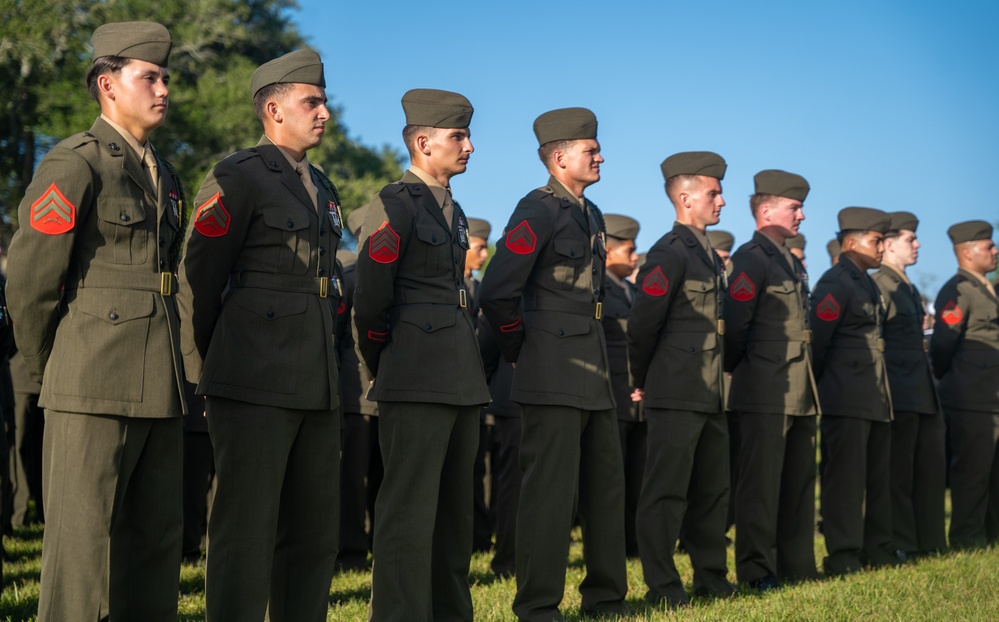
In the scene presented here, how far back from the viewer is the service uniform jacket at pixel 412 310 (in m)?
5.43

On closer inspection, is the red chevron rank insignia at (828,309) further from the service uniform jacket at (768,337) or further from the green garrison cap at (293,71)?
the green garrison cap at (293,71)

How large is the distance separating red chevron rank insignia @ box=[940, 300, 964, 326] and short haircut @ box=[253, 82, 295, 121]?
7108 millimetres

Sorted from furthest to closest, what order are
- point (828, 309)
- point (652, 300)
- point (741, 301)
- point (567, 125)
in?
point (828, 309)
point (741, 301)
point (652, 300)
point (567, 125)

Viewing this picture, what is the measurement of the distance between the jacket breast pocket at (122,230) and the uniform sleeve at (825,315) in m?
5.68

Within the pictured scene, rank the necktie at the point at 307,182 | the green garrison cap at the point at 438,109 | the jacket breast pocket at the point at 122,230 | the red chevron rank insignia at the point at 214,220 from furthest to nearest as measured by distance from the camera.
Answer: the green garrison cap at the point at 438,109
the necktie at the point at 307,182
the red chevron rank insignia at the point at 214,220
the jacket breast pocket at the point at 122,230

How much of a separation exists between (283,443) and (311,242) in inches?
32.5

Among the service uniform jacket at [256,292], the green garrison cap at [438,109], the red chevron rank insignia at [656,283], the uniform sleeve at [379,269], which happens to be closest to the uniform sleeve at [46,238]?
the service uniform jacket at [256,292]

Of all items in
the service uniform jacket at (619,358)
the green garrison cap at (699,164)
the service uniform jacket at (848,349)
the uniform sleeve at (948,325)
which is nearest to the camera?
the green garrison cap at (699,164)

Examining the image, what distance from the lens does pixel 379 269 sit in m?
5.40

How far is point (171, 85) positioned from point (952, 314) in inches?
757

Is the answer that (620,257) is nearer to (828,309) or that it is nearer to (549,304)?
(828,309)

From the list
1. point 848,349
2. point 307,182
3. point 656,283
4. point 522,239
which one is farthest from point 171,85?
point 307,182

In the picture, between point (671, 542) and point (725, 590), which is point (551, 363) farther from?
point (725, 590)

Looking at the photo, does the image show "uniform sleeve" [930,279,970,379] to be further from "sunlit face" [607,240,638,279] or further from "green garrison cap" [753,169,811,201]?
"sunlit face" [607,240,638,279]
